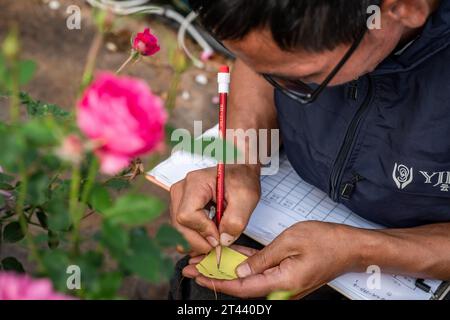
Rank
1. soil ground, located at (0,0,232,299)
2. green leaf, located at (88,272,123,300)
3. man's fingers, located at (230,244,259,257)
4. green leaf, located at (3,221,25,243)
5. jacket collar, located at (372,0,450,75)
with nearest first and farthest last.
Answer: green leaf, located at (88,272,123,300) < green leaf, located at (3,221,25,243) < jacket collar, located at (372,0,450,75) < man's fingers, located at (230,244,259,257) < soil ground, located at (0,0,232,299)

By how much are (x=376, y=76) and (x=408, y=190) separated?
0.24 m

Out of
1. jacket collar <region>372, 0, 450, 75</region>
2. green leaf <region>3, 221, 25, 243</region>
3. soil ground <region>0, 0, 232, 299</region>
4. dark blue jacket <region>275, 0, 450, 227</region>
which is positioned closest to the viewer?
green leaf <region>3, 221, 25, 243</region>

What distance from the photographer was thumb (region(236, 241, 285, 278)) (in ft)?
3.59

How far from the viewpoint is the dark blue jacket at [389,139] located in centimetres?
108

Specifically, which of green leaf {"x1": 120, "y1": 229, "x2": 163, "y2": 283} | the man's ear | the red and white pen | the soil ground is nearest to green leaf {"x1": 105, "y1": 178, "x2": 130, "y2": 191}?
the red and white pen

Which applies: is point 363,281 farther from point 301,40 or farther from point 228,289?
point 301,40

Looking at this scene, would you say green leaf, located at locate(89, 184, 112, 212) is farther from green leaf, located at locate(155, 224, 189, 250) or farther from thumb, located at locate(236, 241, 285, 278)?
thumb, located at locate(236, 241, 285, 278)

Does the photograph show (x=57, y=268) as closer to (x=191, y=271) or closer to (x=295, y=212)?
(x=191, y=271)

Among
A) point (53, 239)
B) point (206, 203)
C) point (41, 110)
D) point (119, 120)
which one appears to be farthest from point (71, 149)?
point (206, 203)

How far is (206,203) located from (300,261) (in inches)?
8.6

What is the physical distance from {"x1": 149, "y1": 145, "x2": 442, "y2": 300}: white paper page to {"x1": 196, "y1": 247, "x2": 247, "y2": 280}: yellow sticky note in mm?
77

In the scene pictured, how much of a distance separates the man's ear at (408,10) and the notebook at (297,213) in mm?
466

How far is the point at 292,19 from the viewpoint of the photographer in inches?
31.4

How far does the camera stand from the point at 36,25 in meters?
2.51
